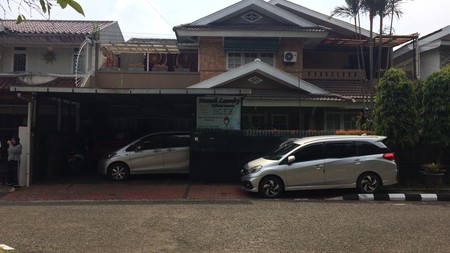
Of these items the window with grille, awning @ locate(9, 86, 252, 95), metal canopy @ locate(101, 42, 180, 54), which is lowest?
the window with grille

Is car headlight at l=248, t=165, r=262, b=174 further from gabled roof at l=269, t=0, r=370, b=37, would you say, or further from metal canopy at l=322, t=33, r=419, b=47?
gabled roof at l=269, t=0, r=370, b=37

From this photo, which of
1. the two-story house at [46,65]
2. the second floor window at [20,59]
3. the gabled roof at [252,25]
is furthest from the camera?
the second floor window at [20,59]

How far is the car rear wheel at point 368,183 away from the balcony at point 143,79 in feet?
33.7

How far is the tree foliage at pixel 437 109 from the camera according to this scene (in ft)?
41.3

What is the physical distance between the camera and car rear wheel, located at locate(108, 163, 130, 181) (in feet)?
45.0

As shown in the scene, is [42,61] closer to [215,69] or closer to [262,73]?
[215,69]

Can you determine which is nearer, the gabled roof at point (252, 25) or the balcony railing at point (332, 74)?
the gabled roof at point (252, 25)

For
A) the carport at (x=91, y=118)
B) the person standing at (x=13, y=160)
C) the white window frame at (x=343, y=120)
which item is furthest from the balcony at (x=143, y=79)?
the person standing at (x=13, y=160)

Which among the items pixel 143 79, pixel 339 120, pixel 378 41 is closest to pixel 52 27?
pixel 143 79

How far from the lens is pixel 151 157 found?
1376 cm

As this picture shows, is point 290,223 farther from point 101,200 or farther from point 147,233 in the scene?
point 101,200

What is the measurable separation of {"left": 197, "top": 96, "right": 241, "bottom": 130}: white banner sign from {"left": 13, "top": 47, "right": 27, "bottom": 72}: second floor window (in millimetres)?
11449

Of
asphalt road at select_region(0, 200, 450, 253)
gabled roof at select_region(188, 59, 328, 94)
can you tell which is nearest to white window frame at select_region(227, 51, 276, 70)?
gabled roof at select_region(188, 59, 328, 94)

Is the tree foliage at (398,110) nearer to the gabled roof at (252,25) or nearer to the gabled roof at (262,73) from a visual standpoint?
the gabled roof at (262,73)
